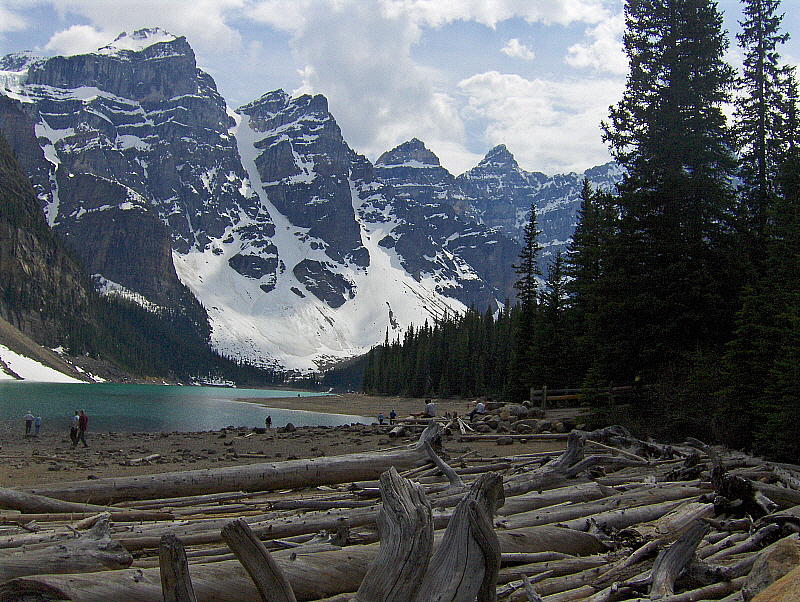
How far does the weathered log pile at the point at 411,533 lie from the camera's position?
361 centimetres

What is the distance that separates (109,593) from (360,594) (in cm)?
149

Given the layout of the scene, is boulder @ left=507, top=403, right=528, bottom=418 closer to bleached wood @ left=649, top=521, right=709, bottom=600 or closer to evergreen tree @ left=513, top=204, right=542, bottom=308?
evergreen tree @ left=513, top=204, right=542, bottom=308

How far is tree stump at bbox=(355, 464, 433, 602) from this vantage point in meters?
3.46

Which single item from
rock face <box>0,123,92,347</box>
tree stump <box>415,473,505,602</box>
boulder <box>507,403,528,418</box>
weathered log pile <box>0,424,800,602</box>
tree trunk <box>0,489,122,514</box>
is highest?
rock face <box>0,123,92,347</box>

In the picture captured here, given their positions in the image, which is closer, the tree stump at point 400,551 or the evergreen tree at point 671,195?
the tree stump at point 400,551

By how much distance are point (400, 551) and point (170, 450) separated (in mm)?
23030

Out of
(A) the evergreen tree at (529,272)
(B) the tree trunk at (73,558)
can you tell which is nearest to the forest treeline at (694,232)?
(B) the tree trunk at (73,558)

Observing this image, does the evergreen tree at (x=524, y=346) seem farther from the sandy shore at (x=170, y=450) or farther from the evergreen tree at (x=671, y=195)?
the evergreen tree at (x=671, y=195)

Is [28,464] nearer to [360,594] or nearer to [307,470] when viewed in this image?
[307,470]

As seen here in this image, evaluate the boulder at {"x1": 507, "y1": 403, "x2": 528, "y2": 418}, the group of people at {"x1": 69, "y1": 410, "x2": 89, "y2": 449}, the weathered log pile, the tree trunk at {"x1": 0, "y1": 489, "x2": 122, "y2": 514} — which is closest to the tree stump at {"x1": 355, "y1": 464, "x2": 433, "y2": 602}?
the weathered log pile

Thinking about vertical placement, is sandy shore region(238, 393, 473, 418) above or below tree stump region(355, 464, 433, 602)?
below

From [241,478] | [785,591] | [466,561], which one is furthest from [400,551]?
[241,478]

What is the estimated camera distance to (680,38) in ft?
80.9

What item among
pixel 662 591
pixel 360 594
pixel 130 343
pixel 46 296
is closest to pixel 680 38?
pixel 662 591
